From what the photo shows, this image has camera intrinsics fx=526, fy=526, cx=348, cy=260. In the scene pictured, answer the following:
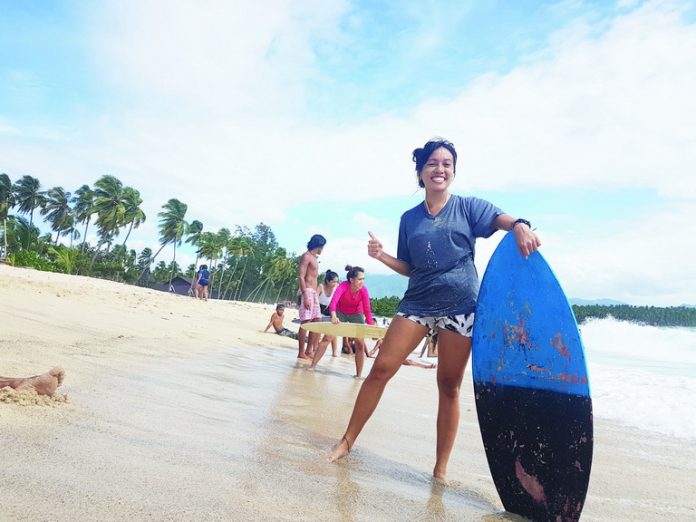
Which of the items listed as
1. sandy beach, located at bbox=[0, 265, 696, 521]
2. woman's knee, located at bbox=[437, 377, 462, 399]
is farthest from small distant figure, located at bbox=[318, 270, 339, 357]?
woman's knee, located at bbox=[437, 377, 462, 399]

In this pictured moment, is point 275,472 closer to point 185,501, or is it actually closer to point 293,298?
point 185,501

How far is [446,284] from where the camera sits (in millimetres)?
2596

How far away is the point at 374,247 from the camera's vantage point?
9.55 feet

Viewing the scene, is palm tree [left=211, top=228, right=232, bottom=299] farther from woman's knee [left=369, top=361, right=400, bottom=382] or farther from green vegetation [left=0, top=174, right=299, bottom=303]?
woman's knee [left=369, top=361, right=400, bottom=382]

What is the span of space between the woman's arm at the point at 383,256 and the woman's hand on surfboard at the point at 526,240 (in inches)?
25.4

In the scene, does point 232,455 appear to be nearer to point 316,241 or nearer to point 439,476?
point 439,476

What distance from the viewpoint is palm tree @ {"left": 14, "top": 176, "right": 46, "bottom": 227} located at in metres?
56.0

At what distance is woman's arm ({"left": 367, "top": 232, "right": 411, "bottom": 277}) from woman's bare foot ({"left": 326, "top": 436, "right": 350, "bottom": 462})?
94 centimetres

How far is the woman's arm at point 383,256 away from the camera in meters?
2.90

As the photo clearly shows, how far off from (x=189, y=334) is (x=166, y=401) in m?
5.80

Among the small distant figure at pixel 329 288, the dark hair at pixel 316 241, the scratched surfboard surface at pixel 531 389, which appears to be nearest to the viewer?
the scratched surfboard surface at pixel 531 389

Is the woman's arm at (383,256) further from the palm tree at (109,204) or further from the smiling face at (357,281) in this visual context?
the palm tree at (109,204)

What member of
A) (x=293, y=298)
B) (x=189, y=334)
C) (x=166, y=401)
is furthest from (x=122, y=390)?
(x=293, y=298)

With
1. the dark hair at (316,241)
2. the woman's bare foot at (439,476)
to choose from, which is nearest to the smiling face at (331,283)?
the dark hair at (316,241)
